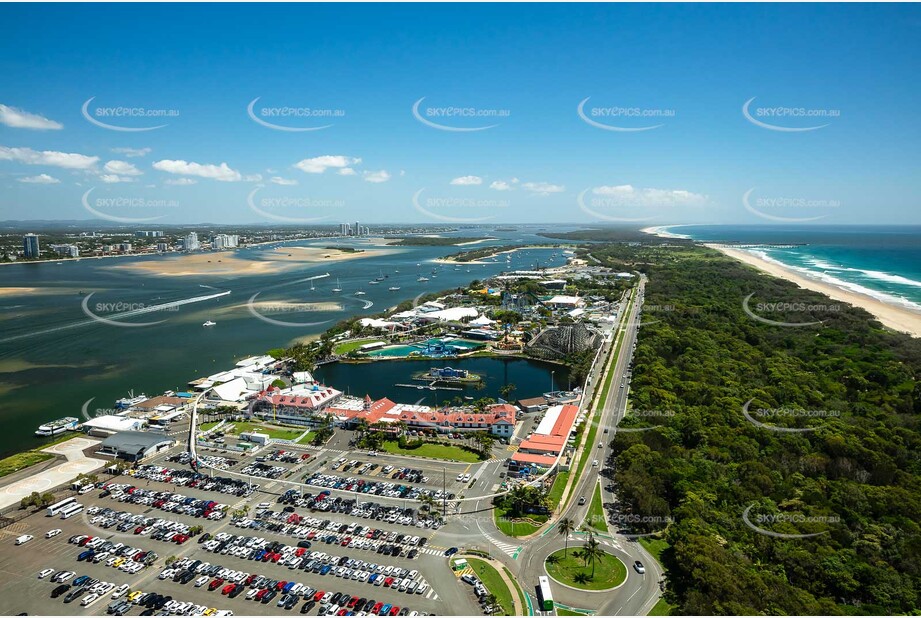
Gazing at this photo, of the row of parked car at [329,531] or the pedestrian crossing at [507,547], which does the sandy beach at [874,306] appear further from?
the row of parked car at [329,531]

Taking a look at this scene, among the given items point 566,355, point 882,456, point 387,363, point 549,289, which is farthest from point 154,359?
point 549,289

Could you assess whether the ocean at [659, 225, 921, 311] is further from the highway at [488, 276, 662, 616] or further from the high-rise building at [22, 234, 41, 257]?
the high-rise building at [22, 234, 41, 257]

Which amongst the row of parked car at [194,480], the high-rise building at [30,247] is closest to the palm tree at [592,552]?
the row of parked car at [194,480]

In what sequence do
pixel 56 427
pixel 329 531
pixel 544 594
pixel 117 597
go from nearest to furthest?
pixel 544 594 < pixel 117 597 < pixel 329 531 < pixel 56 427

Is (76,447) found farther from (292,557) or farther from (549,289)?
(549,289)

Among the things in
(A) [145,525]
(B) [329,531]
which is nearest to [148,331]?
(A) [145,525]

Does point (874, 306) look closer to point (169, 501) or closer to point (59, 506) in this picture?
point (169, 501)
